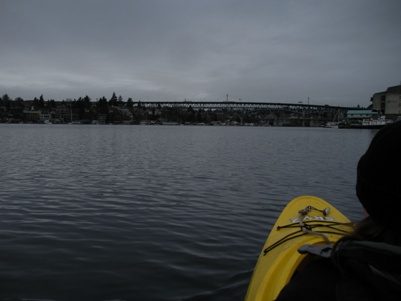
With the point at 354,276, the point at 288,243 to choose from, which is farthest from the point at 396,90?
the point at 354,276

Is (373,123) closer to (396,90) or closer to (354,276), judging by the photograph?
(396,90)

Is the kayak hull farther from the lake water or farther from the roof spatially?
the roof

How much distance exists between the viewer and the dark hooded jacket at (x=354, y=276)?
1.64 meters

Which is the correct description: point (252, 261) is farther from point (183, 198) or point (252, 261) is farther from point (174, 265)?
point (183, 198)

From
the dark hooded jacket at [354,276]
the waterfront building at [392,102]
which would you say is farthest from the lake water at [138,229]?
the waterfront building at [392,102]

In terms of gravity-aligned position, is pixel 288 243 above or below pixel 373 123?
below

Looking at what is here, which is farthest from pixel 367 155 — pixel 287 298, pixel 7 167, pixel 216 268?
pixel 7 167

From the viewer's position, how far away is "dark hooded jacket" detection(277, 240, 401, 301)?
164 centimetres

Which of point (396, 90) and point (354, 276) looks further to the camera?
point (396, 90)

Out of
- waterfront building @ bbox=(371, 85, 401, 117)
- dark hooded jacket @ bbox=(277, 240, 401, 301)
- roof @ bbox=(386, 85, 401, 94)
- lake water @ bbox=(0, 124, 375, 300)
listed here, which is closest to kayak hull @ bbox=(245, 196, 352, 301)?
dark hooded jacket @ bbox=(277, 240, 401, 301)

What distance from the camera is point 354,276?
5.80 ft

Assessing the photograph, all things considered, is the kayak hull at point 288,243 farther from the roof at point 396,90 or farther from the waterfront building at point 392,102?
the roof at point 396,90

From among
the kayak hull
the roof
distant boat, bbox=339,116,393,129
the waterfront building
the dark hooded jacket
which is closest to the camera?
the dark hooded jacket

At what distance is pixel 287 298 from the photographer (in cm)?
186
